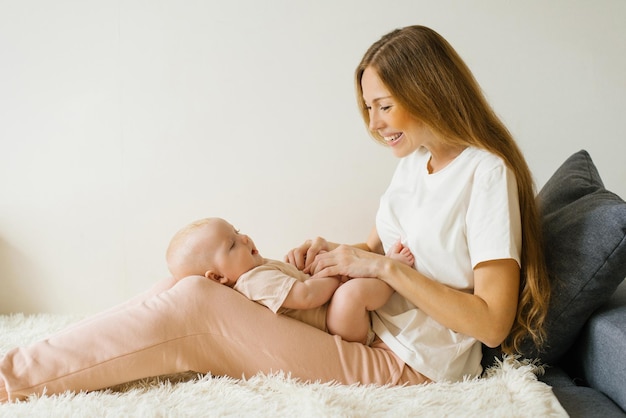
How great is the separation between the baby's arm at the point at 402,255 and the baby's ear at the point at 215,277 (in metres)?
0.47

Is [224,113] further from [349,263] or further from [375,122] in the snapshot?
[349,263]

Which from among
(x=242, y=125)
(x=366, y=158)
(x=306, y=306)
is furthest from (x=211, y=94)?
(x=306, y=306)

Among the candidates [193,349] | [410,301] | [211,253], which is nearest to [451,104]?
[410,301]

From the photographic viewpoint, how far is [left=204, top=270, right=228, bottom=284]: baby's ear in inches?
62.9

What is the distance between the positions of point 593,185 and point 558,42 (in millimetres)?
652

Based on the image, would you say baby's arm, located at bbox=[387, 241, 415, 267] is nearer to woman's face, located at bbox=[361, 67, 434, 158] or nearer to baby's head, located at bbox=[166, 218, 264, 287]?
woman's face, located at bbox=[361, 67, 434, 158]

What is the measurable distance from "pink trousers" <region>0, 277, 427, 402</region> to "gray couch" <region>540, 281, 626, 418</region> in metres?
0.37

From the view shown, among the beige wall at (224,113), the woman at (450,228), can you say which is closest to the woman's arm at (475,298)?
the woman at (450,228)

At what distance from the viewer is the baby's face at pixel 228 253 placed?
1588 millimetres

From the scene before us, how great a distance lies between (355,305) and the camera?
1.51m

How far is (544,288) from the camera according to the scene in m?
1.48

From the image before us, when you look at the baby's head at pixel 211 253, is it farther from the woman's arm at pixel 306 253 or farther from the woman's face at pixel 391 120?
the woman's face at pixel 391 120

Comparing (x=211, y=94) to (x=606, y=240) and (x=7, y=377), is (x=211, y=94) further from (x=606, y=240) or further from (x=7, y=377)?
(x=606, y=240)

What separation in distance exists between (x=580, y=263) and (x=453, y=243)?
315 millimetres
